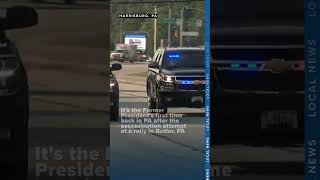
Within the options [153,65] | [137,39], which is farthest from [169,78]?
[137,39]

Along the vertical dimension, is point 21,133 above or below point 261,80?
below

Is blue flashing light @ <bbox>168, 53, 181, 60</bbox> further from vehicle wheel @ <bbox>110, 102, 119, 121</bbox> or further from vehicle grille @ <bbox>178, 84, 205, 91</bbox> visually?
vehicle wheel @ <bbox>110, 102, 119, 121</bbox>

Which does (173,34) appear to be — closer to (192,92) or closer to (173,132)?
(192,92)

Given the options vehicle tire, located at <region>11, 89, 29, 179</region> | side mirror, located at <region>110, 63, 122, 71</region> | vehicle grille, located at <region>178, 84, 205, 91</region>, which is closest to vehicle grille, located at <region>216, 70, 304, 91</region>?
vehicle grille, located at <region>178, 84, 205, 91</region>

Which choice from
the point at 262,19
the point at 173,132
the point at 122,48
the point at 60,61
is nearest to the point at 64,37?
the point at 60,61

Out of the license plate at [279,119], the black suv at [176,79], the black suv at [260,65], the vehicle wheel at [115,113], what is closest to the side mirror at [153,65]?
the black suv at [176,79]

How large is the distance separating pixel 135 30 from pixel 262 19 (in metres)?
1.00

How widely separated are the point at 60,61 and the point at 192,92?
3.40ft

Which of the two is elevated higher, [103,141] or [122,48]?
[122,48]

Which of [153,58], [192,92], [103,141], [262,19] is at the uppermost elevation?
[262,19]

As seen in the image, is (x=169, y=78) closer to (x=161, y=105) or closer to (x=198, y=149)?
(x=161, y=105)

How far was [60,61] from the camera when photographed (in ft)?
13.8

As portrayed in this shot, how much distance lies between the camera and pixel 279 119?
14.2ft

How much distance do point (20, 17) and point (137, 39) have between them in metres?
0.90
